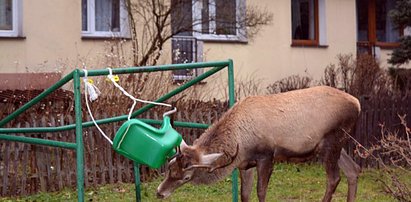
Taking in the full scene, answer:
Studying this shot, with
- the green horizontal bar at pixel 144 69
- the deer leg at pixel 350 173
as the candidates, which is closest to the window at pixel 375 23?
the deer leg at pixel 350 173

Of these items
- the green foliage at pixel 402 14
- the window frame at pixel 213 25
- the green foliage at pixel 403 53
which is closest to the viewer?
the green foliage at pixel 402 14

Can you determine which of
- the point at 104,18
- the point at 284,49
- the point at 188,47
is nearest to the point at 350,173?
the point at 104,18

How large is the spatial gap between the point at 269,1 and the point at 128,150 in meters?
13.8

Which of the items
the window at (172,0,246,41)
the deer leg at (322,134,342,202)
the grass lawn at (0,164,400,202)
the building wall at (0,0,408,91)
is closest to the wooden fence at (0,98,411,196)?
the grass lawn at (0,164,400,202)

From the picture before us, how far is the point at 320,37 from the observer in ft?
70.8

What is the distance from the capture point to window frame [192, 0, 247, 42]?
17828mm

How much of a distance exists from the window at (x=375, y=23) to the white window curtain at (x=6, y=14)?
1164cm

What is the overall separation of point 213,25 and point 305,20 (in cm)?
433

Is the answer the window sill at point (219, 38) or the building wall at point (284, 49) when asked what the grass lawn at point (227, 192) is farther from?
the building wall at point (284, 49)

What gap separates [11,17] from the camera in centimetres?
1619

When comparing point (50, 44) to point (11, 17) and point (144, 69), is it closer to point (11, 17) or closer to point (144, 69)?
point (11, 17)

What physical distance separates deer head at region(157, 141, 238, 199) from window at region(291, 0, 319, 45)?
14551mm

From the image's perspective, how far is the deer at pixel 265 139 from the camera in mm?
Result: 7391

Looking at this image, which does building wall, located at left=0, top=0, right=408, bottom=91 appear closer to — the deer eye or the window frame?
the window frame
